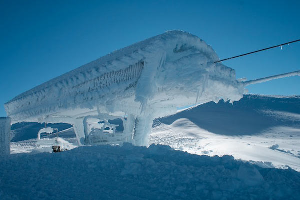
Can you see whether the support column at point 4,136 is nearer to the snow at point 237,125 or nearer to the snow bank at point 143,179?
the snow bank at point 143,179

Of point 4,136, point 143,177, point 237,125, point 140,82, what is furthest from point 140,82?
point 237,125

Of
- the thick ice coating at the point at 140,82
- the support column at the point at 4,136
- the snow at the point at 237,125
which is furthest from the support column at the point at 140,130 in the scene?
the support column at the point at 4,136

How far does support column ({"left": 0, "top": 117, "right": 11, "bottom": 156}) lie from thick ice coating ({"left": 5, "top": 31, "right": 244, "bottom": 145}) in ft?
7.70

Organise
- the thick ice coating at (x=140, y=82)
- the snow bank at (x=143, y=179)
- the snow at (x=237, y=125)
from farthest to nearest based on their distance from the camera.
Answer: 1. the snow at (x=237, y=125)
2. the thick ice coating at (x=140, y=82)
3. the snow bank at (x=143, y=179)

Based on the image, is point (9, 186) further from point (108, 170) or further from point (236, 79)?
point (236, 79)

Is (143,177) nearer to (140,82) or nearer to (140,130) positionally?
(140,82)

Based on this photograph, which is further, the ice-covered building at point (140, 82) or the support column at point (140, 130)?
the support column at point (140, 130)

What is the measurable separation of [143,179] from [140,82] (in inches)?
141

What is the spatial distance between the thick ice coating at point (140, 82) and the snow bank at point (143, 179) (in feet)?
9.43

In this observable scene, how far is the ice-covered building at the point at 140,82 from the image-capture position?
20.6ft

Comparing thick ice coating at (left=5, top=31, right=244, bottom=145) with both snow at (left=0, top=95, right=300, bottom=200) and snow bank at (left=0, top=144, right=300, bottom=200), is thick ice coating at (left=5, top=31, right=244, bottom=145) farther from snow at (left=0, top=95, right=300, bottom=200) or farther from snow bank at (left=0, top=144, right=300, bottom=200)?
snow bank at (left=0, top=144, right=300, bottom=200)

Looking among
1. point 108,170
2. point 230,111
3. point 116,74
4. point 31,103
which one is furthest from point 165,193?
point 230,111

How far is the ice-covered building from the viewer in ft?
20.6

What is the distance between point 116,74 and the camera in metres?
7.23
